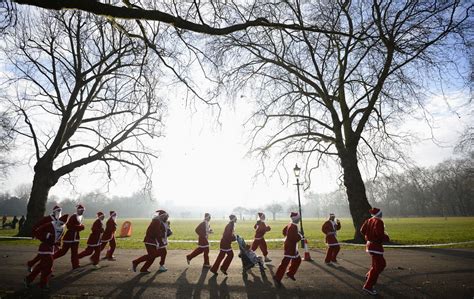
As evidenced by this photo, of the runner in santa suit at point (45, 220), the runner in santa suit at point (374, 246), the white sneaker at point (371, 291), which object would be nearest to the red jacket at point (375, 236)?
the runner in santa suit at point (374, 246)

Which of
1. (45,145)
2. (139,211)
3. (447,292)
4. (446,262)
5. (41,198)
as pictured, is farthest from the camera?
(139,211)

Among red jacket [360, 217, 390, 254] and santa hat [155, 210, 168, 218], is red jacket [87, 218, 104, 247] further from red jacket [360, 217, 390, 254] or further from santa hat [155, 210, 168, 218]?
red jacket [360, 217, 390, 254]

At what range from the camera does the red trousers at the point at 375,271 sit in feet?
22.5

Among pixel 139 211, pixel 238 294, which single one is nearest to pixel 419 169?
pixel 238 294

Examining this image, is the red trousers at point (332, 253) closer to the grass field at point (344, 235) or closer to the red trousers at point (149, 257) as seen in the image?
the grass field at point (344, 235)

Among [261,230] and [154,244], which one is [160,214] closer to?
[154,244]

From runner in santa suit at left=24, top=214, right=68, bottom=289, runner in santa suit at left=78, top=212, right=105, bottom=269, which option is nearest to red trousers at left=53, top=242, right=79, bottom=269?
runner in santa suit at left=78, top=212, right=105, bottom=269

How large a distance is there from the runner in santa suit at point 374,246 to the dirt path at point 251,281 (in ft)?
1.10

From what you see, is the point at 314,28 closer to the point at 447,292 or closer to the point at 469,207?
the point at 447,292

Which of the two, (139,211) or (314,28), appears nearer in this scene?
(314,28)

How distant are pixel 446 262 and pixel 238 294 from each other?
844 centimetres

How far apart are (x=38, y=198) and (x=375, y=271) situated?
22.6 m

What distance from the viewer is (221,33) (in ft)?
18.3

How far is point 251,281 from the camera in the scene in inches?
328
